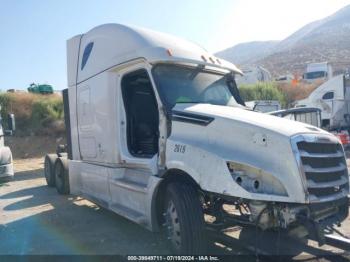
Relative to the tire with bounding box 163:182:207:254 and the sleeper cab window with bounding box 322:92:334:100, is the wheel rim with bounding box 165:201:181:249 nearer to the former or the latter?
the tire with bounding box 163:182:207:254

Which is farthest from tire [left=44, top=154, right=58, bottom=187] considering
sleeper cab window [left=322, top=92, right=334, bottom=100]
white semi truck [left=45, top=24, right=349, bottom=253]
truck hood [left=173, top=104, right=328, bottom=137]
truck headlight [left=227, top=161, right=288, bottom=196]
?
sleeper cab window [left=322, top=92, right=334, bottom=100]

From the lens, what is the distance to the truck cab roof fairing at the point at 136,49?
20.5 feet

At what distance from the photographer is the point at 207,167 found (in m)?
4.92

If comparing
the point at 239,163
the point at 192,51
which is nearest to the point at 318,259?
the point at 239,163

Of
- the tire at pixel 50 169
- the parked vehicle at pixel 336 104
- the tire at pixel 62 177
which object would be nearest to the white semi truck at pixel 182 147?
the tire at pixel 62 177

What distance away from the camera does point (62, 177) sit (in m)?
11.2

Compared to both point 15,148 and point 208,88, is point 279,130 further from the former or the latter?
point 15,148

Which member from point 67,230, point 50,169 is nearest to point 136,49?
point 67,230

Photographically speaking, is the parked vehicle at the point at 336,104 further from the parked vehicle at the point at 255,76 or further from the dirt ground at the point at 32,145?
the dirt ground at the point at 32,145

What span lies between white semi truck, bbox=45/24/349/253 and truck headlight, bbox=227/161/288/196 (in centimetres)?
1

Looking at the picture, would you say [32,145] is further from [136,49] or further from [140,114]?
[136,49]

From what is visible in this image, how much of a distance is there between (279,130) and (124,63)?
3097mm

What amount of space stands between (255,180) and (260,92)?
27.3 meters

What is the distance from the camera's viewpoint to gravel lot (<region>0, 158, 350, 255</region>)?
21.0 feet
